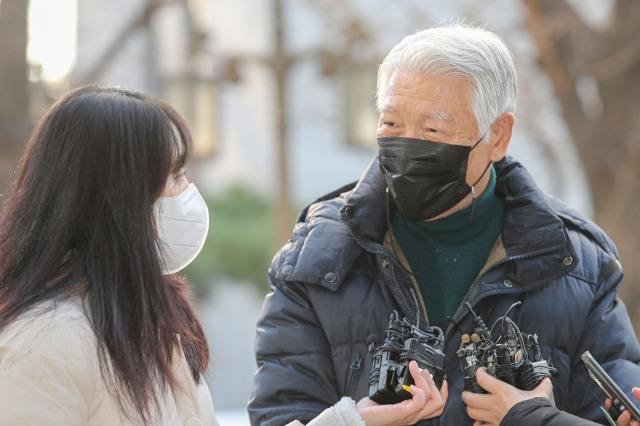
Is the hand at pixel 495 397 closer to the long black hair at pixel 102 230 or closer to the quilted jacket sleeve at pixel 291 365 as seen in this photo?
the quilted jacket sleeve at pixel 291 365

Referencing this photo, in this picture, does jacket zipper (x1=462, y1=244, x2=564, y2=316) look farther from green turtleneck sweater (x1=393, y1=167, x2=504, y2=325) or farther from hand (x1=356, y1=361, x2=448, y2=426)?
hand (x1=356, y1=361, x2=448, y2=426)

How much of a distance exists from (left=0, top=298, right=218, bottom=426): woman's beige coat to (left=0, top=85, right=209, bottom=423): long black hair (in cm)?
3

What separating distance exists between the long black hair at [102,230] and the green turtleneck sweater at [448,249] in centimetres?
98

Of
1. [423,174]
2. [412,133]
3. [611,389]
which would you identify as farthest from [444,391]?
[412,133]

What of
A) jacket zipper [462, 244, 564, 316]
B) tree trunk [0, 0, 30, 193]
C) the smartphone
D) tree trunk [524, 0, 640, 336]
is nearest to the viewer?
the smartphone

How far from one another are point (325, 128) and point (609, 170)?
31.4ft

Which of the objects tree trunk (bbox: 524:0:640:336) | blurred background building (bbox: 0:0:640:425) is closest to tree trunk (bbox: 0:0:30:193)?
blurred background building (bbox: 0:0:640:425)

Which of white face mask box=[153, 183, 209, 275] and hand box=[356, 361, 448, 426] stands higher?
white face mask box=[153, 183, 209, 275]

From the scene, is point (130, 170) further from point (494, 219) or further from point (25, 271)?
point (494, 219)

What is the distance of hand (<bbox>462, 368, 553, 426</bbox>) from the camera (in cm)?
272

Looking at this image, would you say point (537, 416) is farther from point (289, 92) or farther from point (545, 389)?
point (289, 92)

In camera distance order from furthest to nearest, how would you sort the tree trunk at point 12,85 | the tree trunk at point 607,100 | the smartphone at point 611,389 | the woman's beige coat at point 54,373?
1. the tree trunk at point 12,85
2. the tree trunk at point 607,100
3. the smartphone at point 611,389
4. the woman's beige coat at point 54,373

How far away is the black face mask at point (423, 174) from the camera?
10.1 ft

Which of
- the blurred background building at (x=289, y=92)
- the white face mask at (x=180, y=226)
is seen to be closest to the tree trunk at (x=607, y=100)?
the blurred background building at (x=289, y=92)
